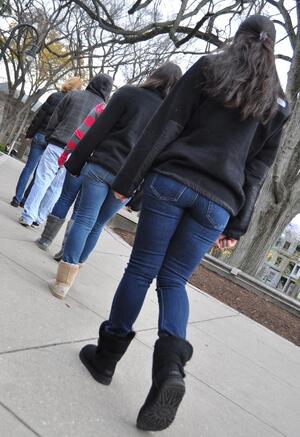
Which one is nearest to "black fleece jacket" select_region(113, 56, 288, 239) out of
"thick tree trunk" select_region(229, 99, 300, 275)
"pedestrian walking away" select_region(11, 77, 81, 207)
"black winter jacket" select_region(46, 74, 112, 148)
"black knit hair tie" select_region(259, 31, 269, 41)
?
"black knit hair tie" select_region(259, 31, 269, 41)

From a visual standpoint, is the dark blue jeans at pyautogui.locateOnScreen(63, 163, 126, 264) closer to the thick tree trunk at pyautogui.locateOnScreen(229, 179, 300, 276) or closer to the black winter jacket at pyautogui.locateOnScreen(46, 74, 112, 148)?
the black winter jacket at pyautogui.locateOnScreen(46, 74, 112, 148)

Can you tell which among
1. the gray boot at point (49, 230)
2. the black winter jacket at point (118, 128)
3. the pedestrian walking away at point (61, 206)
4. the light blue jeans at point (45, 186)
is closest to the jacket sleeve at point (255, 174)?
the black winter jacket at point (118, 128)

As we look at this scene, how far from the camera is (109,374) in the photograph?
2.43 meters

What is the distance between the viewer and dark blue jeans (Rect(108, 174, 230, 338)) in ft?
7.39

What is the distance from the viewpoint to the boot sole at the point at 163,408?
1.97m

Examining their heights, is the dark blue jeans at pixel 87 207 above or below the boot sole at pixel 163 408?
above

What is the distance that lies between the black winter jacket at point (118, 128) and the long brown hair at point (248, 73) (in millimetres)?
1247

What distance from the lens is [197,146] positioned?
2285 mm

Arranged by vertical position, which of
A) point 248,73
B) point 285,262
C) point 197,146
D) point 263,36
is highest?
point 263,36

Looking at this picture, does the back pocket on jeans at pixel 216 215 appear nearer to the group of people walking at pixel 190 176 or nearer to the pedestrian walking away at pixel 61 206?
the group of people walking at pixel 190 176

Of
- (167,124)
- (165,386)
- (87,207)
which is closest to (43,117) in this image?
(87,207)

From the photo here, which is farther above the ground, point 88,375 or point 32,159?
point 32,159

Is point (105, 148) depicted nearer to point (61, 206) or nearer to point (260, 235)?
point (61, 206)

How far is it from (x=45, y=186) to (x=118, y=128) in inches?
94.8
